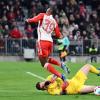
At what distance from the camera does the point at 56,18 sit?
112 feet

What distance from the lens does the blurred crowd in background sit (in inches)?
1307

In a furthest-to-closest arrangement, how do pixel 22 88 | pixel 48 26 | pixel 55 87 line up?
pixel 48 26, pixel 22 88, pixel 55 87

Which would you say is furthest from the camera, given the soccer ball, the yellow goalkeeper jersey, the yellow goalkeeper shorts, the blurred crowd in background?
the blurred crowd in background

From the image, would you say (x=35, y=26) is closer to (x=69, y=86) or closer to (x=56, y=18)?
(x=56, y=18)

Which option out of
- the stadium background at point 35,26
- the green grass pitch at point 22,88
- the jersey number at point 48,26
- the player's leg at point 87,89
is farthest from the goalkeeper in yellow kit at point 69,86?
the stadium background at point 35,26

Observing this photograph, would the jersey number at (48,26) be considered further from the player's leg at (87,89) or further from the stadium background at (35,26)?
the stadium background at (35,26)

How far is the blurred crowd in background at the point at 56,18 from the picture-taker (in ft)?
109

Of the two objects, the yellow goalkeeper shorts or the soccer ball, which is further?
the yellow goalkeeper shorts

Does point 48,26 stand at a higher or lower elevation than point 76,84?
higher

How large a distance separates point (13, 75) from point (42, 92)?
6465mm

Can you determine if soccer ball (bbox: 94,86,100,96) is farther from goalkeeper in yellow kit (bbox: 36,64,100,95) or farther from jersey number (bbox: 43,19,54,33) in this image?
jersey number (bbox: 43,19,54,33)

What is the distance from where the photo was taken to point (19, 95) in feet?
46.6

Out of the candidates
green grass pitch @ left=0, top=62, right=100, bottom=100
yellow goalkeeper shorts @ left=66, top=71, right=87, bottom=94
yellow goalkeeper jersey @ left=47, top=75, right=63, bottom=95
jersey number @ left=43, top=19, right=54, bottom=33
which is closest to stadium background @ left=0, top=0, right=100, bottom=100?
green grass pitch @ left=0, top=62, right=100, bottom=100

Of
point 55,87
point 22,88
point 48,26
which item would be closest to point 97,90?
point 55,87
